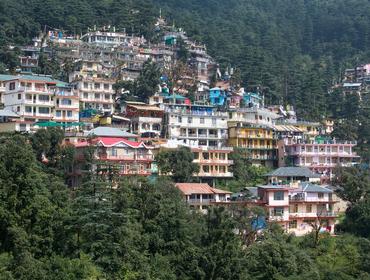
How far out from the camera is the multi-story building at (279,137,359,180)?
49969 mm

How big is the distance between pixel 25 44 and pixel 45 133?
24.2 metres

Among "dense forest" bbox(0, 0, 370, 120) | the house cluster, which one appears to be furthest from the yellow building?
"dense forest" bbox(0, 0, 370, 120)

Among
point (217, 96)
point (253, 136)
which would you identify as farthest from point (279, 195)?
point (217, 96)

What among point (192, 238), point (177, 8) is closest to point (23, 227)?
point (192, 238)

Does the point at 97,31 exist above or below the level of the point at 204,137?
above

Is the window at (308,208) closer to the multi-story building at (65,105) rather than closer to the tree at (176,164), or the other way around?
the tree at (176,164)

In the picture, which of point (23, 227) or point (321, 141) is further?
point (321, 141)

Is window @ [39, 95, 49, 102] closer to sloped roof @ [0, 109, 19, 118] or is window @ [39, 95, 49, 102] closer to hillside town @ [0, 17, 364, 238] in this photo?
hillside town @ [0, 17, 364, 238]

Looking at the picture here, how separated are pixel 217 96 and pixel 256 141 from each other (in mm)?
Answer: 7560

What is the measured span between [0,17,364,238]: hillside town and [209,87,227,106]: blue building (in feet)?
0.28

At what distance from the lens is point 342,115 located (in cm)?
6084

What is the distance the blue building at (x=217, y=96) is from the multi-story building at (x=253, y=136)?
3.57m

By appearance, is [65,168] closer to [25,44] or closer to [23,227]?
[23,227]

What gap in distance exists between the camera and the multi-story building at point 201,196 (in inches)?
1527
